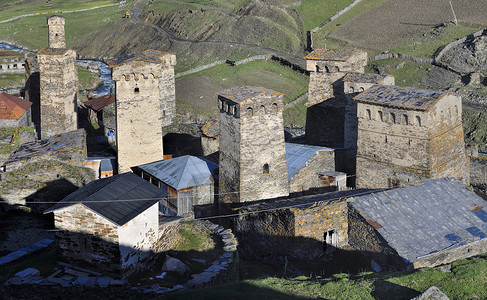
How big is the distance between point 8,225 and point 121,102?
7.61m

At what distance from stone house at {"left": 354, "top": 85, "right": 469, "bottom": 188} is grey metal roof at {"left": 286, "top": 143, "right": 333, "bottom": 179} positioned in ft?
7.27

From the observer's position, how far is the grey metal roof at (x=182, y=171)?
2928cm

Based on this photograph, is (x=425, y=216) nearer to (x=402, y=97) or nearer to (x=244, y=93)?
(x=402, y=97)

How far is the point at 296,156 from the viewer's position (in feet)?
102

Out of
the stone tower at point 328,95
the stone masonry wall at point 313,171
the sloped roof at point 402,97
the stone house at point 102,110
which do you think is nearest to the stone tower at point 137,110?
the stone masonry wall at point 313,171

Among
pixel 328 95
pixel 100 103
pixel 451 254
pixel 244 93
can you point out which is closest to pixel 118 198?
pixel 244 93

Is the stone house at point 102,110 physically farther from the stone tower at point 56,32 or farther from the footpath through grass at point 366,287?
the footpath through grass at point 366,287

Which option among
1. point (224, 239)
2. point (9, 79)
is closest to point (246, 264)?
point (224, 239)

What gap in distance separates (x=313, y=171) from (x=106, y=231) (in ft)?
41.9

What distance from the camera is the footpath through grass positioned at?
58.5ft

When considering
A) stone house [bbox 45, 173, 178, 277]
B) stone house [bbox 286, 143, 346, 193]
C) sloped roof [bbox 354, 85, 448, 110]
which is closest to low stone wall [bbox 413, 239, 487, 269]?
sloped roof [bbox 354, 85, 448, 110]

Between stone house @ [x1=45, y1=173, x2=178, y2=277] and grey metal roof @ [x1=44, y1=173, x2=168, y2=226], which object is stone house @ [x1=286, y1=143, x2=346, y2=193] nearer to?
grey metal roof @ [x1=44, y1=173, x2=168, y2=226]

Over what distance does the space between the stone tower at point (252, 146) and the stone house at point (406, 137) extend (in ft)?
13.4

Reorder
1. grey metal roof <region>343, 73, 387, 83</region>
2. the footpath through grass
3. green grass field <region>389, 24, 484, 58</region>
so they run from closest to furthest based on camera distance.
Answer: the footpath through grass
grey metal roof <region>343, 73, 387, 83</region>
green grass field <region>389, 24, 484, 58</region>
